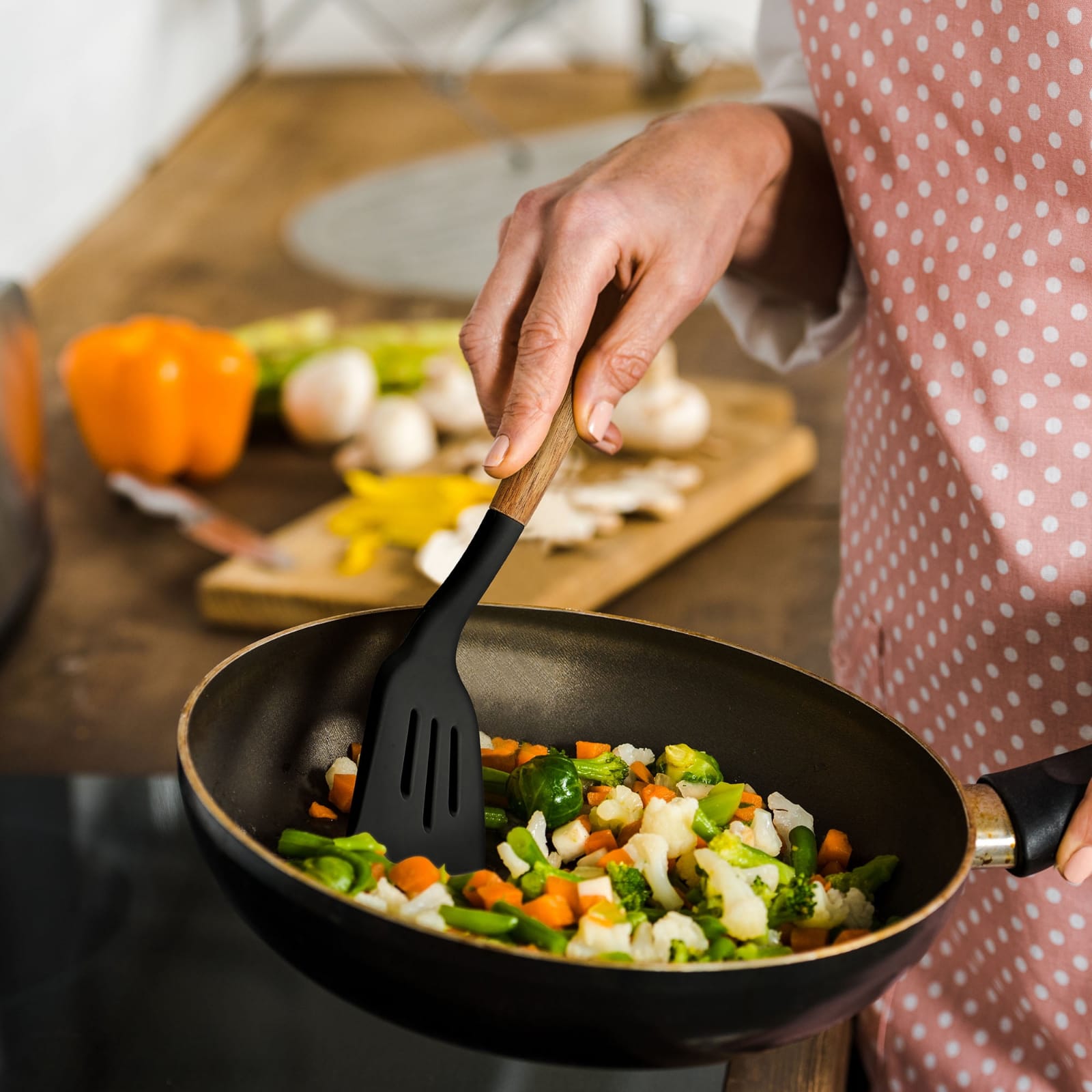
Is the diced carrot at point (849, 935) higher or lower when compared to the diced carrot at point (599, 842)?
higher

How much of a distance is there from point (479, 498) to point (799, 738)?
2.33 feet

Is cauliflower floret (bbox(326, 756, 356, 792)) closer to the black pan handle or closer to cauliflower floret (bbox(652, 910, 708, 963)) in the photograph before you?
cauliflower floret (bbox(652, 910, 708, 963))

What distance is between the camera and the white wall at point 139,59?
2.73 metres

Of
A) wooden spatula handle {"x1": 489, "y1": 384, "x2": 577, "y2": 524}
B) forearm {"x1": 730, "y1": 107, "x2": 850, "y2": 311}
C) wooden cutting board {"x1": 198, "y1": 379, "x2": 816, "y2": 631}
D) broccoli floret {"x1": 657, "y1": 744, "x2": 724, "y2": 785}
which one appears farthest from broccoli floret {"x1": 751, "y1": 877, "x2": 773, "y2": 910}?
wooden cutting board {"x1": 198, "y1": 379, "x2": 816, "y2": 631}

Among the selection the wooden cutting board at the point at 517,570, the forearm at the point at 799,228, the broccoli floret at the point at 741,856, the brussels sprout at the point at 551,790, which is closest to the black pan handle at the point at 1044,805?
the broccoli floret at the point at 741,856

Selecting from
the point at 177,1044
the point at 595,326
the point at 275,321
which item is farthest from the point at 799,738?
the point at 275,321

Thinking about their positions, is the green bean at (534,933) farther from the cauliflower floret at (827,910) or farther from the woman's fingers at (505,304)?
the woman's fingers at (505,304)

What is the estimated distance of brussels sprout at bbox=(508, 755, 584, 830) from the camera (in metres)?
0.68

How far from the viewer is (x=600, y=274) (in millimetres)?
734

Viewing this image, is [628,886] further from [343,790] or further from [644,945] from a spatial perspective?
[343,790]

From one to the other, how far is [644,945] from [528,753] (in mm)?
178

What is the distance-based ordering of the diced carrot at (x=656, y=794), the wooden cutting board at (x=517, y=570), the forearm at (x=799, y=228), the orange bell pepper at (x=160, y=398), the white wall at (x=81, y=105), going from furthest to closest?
the white wall at (x=81, y=105) → the orange bell pepper at (x=160, y=398) → the wooden cutting board at (x=517, y=570) → the forearm at (x=799, y=228) → the diced carrot at (x=656, y=794)

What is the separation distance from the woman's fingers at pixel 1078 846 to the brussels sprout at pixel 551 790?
0.77 ft

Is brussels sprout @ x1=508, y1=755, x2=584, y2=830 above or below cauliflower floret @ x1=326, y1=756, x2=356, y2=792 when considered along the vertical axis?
above
